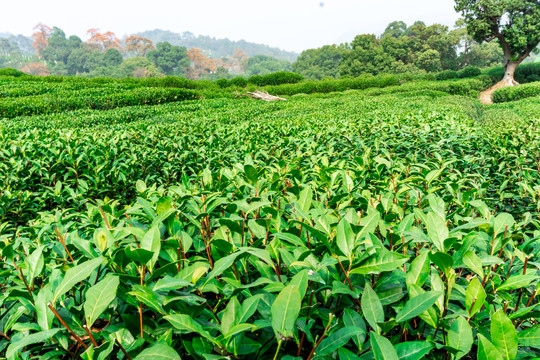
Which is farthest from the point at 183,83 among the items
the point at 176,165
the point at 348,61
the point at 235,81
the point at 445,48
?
the point at 445,48

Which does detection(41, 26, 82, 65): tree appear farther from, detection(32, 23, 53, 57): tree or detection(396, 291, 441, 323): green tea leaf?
detection(396, 291, 441, 323): green tea leaf

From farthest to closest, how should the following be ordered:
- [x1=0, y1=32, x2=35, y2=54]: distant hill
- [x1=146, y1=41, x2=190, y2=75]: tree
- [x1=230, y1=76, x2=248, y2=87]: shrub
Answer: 1. [x1=0, y1=32, x2=35, y2=54]: distant hill
2. [x1=146, y1=41, x2=190, y2=75]: tree
3. [x1=230, y1=76, x2=248, y2=87]: shrub

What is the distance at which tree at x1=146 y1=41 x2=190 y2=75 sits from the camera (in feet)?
293

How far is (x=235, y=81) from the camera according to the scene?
97.5ft

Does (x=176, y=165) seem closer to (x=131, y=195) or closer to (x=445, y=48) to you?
(x=131, y=195)

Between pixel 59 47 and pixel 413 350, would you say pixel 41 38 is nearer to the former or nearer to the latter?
pixel 59 47

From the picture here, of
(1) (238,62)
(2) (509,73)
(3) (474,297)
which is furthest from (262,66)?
(3) (474,297)

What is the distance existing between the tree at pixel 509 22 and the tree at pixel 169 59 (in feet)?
266

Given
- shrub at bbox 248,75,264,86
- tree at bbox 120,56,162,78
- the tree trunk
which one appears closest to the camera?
the tree trunk

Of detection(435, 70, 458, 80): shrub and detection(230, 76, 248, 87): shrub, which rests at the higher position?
detection(435, 70, 458, 80): shrub

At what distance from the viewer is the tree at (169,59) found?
89375mm

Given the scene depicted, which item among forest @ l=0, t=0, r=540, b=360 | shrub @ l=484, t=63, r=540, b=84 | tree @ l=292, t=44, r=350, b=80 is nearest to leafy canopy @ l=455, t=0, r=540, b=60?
shrub @ l=484, t=63, r=540, b=84

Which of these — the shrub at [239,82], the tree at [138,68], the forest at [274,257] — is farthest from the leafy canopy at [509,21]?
the tree at [138,68]

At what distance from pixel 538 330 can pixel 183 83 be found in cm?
2844
